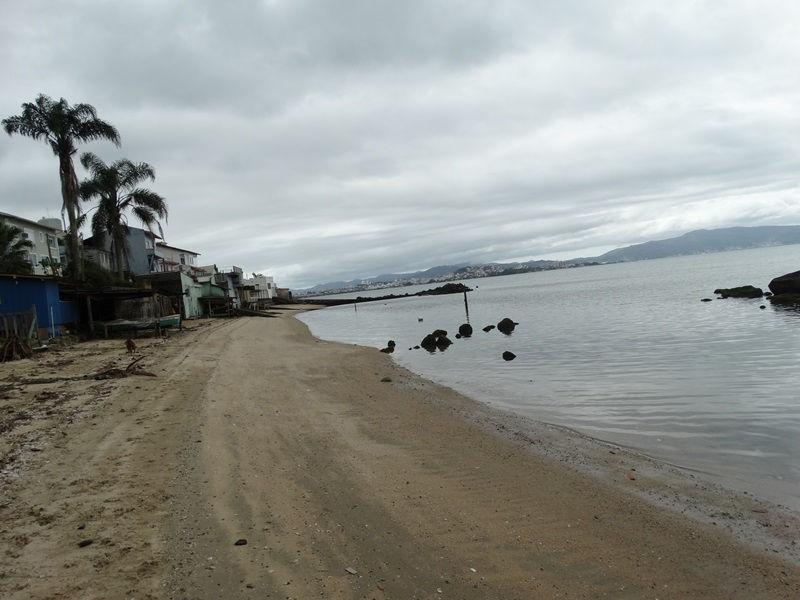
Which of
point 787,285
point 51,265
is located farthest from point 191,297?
point 787,285

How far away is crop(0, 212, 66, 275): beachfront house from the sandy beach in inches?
1461

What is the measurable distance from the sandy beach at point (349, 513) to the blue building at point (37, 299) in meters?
14.9

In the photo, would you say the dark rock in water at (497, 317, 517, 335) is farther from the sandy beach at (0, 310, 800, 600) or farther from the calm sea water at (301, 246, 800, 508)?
the sandy beach at (0, 310, 800, 600)

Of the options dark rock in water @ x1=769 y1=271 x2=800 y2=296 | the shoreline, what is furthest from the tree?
dark rock in water @ x1=769 y1=271 x2=800 y2=296

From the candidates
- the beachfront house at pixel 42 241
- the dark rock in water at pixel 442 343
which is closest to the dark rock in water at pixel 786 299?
the dark rock in water at pixel 442 343

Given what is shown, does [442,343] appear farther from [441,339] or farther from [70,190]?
[70,190]

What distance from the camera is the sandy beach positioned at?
14.6 ft

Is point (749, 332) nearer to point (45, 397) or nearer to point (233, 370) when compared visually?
point (233, 370)

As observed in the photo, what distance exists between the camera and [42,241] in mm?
45469

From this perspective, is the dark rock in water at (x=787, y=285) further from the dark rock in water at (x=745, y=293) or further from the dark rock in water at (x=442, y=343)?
the dark rock in water at (x=442, y=343)

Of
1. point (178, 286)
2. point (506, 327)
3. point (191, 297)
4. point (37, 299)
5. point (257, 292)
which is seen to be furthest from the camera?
point (257, 292)

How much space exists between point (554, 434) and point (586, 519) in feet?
14.7

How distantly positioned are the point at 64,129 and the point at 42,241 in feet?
68.0

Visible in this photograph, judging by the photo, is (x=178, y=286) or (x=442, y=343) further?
(x=178, y=286)
